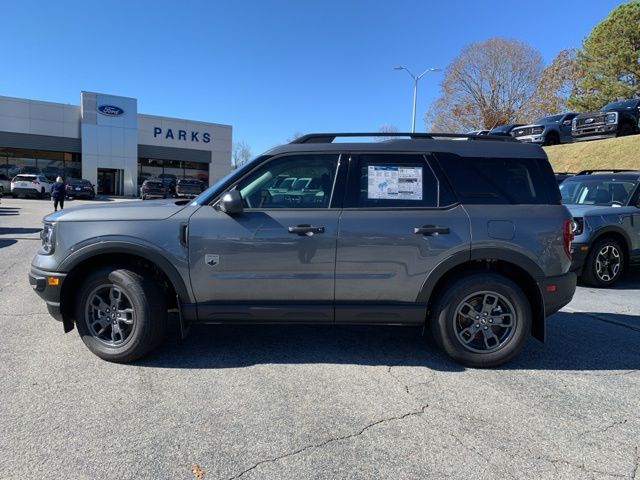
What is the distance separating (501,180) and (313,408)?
Answer: 8.10ft

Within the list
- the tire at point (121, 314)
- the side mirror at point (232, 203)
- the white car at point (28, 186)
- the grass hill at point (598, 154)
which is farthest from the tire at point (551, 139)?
the white car at point (28, 186)

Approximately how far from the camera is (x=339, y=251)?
3.84 metres

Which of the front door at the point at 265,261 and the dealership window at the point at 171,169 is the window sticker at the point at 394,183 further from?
the dealership window at the point at 171,169

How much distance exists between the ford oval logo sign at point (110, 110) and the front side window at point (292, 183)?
133 feet

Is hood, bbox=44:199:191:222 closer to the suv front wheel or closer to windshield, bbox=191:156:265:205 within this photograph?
windshield, bbox=191:156:265:205

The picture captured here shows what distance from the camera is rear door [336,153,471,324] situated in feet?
12.6

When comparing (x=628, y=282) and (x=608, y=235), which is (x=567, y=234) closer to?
(x=608, y=235)

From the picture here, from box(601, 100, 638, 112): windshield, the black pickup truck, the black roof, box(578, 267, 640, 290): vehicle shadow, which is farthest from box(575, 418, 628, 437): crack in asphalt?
box(601, 100, 638, 112): windshield

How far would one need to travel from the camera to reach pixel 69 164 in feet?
130

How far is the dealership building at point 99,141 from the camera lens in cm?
3703

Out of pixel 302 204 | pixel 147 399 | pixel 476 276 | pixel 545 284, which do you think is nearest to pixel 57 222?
pixel 147 399

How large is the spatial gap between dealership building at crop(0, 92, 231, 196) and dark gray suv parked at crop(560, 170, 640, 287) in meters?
39.4

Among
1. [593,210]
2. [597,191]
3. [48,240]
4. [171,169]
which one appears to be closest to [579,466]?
[48,240]

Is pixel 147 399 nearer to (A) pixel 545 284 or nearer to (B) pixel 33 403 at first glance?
(B) pixel 33 403
